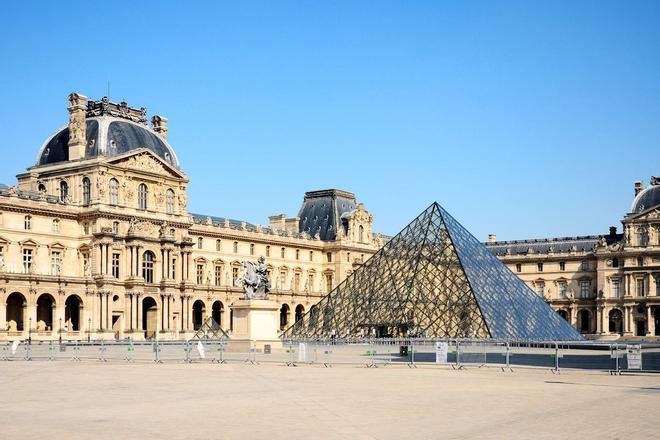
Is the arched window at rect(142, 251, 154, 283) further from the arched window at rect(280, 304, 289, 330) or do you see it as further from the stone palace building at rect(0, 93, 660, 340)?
the arched window at rect(280, 304, 289, 330)

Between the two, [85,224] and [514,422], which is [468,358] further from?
[85,224]

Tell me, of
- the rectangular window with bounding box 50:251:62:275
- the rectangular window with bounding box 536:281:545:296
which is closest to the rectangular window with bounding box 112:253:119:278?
the rectangular window with bounding box 50:251:62:275

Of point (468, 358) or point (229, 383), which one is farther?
point (468, 358)

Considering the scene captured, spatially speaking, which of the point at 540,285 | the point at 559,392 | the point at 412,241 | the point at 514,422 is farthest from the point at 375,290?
the point at 540,285

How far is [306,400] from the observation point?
62.5ft

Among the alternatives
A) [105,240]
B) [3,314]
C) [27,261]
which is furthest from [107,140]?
[3,314]

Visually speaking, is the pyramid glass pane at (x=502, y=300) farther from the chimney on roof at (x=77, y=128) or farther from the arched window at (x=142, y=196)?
the chimney on roof at (x=77, y=128)

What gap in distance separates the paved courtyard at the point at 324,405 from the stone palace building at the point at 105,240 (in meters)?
36.2

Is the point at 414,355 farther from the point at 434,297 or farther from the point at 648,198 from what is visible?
the point at 648,198

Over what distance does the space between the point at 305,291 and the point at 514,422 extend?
73.4 metres

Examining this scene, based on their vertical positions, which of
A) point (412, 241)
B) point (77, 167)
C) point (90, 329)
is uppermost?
point (77, 167)

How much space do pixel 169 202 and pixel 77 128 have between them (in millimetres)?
8866

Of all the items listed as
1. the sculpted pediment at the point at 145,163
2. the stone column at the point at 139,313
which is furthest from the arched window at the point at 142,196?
the stone column at the point at 139,313

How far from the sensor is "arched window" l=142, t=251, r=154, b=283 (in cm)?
6919
